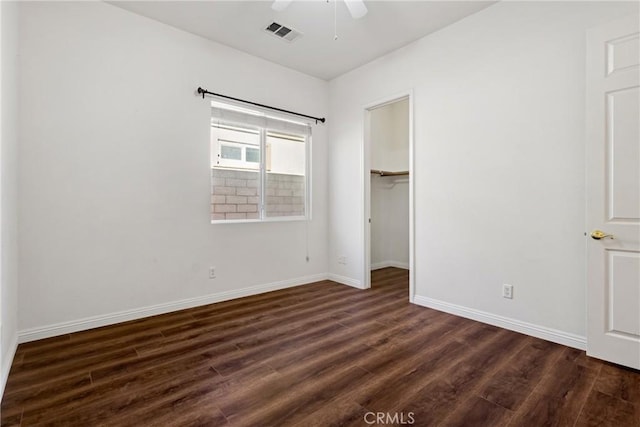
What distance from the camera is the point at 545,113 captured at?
255 centimetres

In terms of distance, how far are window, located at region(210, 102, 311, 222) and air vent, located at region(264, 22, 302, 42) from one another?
0.94 meters

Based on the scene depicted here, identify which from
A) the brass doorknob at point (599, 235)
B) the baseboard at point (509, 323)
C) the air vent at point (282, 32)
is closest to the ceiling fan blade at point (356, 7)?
the air vent at point (282, 32)

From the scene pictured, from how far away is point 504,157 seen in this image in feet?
9.16

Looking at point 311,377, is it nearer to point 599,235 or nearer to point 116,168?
point 599,235

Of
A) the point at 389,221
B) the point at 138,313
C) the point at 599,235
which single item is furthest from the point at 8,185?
the point at 389,221

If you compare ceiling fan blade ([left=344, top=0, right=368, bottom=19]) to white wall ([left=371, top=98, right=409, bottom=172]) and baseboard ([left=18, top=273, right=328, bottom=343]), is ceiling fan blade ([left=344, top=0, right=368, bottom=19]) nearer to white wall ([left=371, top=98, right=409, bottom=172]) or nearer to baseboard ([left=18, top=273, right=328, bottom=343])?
white wall ([left=371, top=98, right=409, bottom=172])

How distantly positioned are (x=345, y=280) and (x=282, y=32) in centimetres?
329

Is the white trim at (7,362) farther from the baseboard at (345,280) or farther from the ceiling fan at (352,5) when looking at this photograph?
the baseboard at (345,280)

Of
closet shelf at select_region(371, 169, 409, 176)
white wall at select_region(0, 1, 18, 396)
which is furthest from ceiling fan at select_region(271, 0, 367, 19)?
closet shelf at select_region(371, 169, 409, 176)

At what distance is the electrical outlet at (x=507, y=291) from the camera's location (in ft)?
9.07

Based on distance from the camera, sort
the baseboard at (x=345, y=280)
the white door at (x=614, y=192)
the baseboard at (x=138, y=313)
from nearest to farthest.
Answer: the white door at (x=614, y=192)
the baseboard at (x=138, y=313)
the baseboard at (x=345, y=280)

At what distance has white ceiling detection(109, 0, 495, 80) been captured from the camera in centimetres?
290

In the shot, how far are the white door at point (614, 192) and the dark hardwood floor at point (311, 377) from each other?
0.88 feet

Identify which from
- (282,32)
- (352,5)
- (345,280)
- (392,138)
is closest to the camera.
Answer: (352,5)
